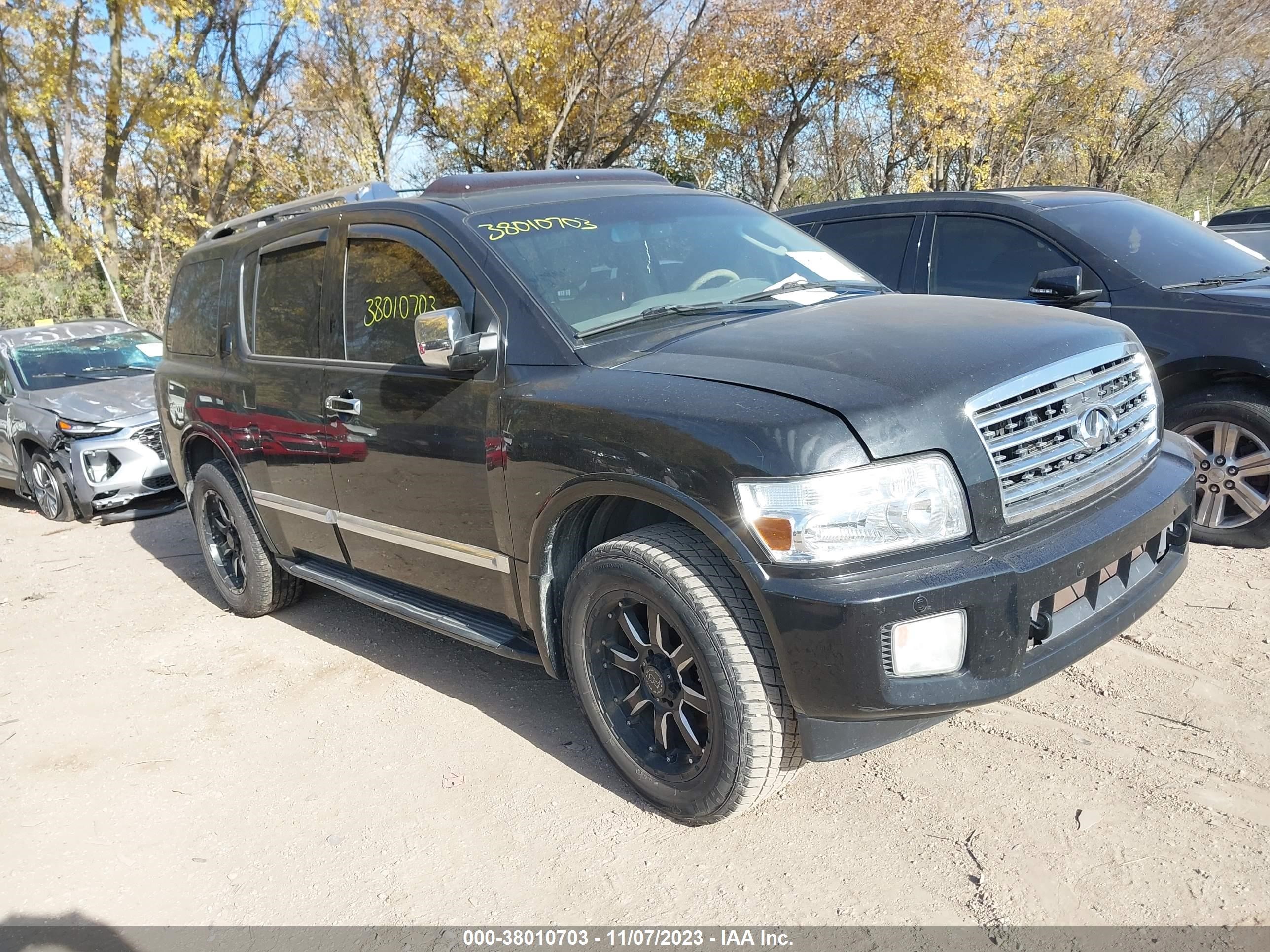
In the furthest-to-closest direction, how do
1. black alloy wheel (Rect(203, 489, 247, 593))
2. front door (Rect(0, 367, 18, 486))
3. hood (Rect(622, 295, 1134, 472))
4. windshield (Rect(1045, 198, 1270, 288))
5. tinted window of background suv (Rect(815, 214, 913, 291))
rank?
front door (Rect(0, 367, 18, 486)) < tinted window of background suv (Rect(815, 214, 913, 291)) < black alloy wheel (Rect(203, 489, 247, 593)) < windshield (Rect(1045, 198, 1270, 288)) < hood (Rect(622, 295, 1134, 472))

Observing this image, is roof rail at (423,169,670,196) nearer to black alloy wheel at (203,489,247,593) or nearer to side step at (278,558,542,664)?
side step at (278,558,542,664)

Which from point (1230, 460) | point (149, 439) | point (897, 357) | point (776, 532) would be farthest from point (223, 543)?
point (1230, 460)

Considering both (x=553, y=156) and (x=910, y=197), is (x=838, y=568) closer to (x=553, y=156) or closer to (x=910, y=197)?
(x=910, y=197)

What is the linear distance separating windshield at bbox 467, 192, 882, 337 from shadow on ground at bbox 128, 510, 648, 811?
1.49 metres

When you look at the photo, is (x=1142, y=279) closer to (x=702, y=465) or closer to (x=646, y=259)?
(x=646, y=259)

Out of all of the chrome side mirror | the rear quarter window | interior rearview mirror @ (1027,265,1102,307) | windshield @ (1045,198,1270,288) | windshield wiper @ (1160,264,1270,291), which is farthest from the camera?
the rear quarter window

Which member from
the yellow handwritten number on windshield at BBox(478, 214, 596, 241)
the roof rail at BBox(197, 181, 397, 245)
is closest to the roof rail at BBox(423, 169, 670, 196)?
the roof rail at BBox(197, 181, 397, 245)

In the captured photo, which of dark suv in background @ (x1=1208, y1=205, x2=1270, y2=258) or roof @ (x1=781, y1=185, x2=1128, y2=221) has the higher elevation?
roof @ (x1=781, y1=185, x2=1128, y2=221)

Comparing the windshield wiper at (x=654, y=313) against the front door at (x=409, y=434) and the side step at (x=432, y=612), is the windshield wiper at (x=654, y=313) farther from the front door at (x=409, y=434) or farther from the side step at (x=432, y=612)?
the side step at (x=432, y=612)

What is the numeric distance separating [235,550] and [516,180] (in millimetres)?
2692

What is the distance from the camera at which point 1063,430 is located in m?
2.63

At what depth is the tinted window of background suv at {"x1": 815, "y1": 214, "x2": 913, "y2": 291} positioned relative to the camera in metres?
5.53

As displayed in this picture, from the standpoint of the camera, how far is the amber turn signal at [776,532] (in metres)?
2.34

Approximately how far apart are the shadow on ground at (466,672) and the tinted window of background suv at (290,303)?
57.1 inches
